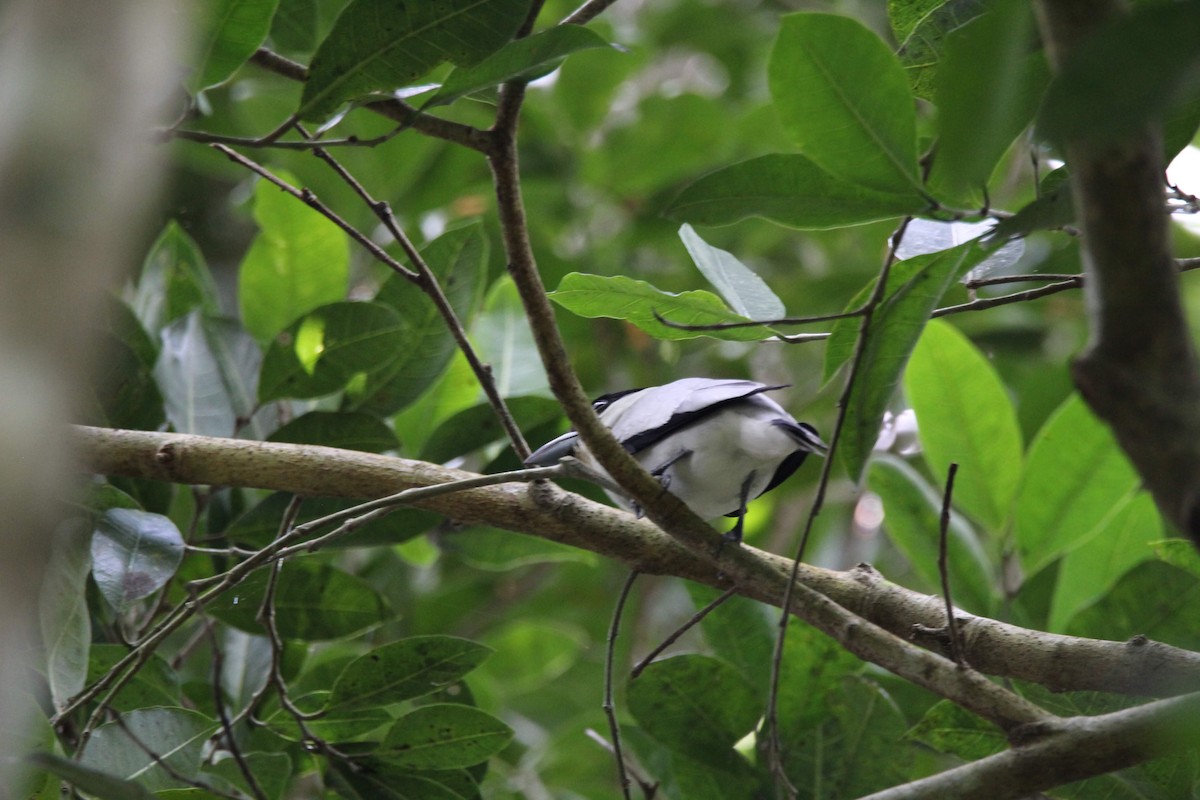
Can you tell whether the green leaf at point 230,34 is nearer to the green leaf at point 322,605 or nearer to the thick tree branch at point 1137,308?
the green leaf at point 322,605

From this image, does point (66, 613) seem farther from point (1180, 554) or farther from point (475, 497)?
point (1180, 554)

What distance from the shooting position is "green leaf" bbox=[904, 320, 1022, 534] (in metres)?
2.28

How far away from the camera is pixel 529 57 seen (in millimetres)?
1329

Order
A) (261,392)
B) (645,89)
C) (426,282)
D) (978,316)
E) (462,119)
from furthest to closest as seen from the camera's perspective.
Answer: (645,89)
(978,316)
(462,119)
(261,392)
(426,282)

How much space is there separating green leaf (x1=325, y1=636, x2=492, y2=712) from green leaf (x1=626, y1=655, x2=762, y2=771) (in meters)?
0.32

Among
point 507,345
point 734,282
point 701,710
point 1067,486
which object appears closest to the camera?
point 734,282

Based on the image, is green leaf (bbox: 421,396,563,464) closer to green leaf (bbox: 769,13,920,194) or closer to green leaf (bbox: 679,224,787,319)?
green leaf (bbox: 679,224,787,319)

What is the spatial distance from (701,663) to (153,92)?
1.43 m

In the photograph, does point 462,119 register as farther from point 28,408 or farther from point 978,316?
point 28,408

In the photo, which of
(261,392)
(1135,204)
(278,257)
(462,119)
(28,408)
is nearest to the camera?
(28,408)

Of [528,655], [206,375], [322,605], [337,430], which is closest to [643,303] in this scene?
[337,430]

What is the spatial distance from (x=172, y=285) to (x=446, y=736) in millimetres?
1238

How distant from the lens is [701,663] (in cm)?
179

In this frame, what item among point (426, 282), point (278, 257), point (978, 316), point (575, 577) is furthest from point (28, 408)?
point (978, 316)
